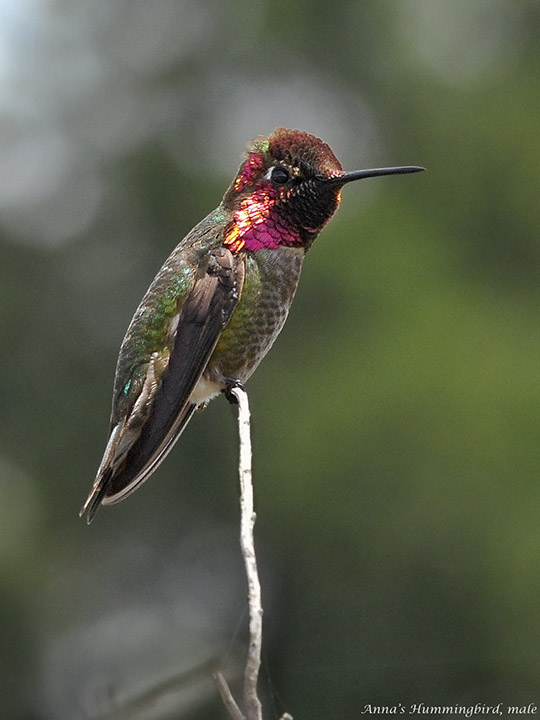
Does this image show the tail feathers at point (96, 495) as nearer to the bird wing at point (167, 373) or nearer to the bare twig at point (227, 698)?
the bird wing at point (167, 373)

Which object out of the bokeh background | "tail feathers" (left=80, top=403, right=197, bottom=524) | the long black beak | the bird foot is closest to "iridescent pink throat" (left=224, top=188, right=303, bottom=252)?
the long black beak

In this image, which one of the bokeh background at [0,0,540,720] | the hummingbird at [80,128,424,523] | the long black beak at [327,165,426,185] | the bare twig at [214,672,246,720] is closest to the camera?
the bare twig at [214,672,246,720]

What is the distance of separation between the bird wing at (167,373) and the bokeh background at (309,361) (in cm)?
772

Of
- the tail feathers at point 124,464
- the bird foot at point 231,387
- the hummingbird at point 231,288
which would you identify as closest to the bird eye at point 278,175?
the hummingbird at point 231,288

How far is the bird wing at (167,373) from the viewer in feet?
9.42

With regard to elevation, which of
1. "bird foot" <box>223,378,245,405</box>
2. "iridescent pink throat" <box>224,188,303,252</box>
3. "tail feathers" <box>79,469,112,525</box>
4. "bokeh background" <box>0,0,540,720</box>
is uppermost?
"iridescent pink throat" <box>224,188,303,252</box>

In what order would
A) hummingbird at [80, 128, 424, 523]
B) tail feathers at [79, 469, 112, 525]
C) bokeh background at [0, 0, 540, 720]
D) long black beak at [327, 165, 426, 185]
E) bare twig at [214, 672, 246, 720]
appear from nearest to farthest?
bare twig at [214, 672, 246, 720]
tail feathers at [79, 469, 112, 525]
long black beak at [327, 165, 426, 185]
hummingbird at [80, 128, 424, 523]
bokeh background at [0, 0, 540, 720]

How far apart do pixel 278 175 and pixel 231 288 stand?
1.01 feet

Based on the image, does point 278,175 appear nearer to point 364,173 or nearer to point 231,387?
point 364,173

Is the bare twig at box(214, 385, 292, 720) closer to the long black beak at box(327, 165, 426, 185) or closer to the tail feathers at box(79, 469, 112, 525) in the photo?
the tail feathers at box(79, 469, 112, 525)

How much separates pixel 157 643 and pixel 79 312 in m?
6.57

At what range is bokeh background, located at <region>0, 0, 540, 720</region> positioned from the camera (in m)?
14.9

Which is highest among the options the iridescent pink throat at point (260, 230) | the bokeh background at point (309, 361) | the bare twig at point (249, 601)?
the iridescent pink throat at point (260, 230)

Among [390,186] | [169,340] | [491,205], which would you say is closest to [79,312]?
[390,186]
